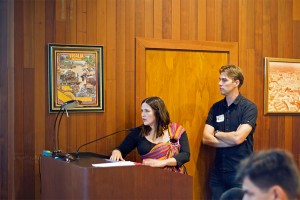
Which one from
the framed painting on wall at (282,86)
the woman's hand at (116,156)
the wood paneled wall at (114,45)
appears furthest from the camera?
the framed painting on wall at (282,86)

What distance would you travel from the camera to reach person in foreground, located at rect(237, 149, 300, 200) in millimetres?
1563

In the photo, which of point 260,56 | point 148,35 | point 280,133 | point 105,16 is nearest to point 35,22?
point 105,16

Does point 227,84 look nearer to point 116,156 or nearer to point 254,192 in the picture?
point 116,156

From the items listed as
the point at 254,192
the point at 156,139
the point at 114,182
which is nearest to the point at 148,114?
the point at 156,139

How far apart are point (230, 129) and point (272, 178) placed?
2.74 m

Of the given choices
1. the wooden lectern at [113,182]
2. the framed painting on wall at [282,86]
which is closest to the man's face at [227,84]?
the framed painting on wall at [282,86]

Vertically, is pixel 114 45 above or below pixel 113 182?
above

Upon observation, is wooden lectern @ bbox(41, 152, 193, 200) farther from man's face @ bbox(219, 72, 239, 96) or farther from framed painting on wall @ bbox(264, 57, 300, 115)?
framed painting on wall @ bbox(264, 57, 300, 115)

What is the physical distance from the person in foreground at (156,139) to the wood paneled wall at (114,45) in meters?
0.37

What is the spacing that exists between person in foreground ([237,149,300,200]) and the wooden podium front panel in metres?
1.46

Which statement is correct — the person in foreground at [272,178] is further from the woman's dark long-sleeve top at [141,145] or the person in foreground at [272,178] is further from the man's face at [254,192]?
the woman's dark long-sleeve top at [141,145]

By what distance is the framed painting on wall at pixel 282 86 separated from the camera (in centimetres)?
495

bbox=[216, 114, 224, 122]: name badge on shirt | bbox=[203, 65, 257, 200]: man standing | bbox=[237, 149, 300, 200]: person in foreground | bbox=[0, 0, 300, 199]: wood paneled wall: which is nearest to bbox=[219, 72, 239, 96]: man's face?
bbox=[203, 65, 257, 200]: man standing

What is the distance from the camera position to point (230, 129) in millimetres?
4297
